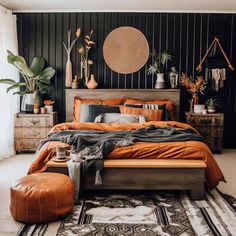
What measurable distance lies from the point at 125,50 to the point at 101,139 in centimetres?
290

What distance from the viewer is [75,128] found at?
5.68 metres

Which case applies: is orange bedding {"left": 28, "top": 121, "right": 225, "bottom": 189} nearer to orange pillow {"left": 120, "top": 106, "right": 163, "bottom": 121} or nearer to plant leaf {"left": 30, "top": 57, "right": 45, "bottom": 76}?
orange pillow {"left": 120, "top": 106, "right": 163, "bottom": 121}

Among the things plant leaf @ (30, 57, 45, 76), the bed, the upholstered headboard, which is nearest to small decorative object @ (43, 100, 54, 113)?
the upholstered headboard

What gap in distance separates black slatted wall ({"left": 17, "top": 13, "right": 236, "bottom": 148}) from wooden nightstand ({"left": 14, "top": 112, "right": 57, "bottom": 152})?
35.1 inches

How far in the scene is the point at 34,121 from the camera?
22.1ft

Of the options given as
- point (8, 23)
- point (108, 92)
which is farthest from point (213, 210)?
point (8, 23)

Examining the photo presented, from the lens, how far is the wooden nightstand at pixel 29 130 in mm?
6727

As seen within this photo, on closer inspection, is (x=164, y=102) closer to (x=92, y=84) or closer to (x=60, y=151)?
(x=92, y=84)

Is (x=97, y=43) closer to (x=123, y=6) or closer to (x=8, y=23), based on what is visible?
(x=123, y=6)

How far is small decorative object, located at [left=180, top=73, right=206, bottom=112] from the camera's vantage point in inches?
277

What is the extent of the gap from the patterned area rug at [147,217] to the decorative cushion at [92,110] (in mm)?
2089

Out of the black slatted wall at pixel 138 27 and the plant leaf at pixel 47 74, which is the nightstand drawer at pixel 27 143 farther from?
the black slatted wall at pixel 138 27

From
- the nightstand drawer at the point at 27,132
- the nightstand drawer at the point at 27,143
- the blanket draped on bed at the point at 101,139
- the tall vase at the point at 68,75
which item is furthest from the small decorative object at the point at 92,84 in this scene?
the blanket draped on bed at the point at 101,139

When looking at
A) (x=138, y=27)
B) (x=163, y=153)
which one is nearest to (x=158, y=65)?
(x=138, y=27)
